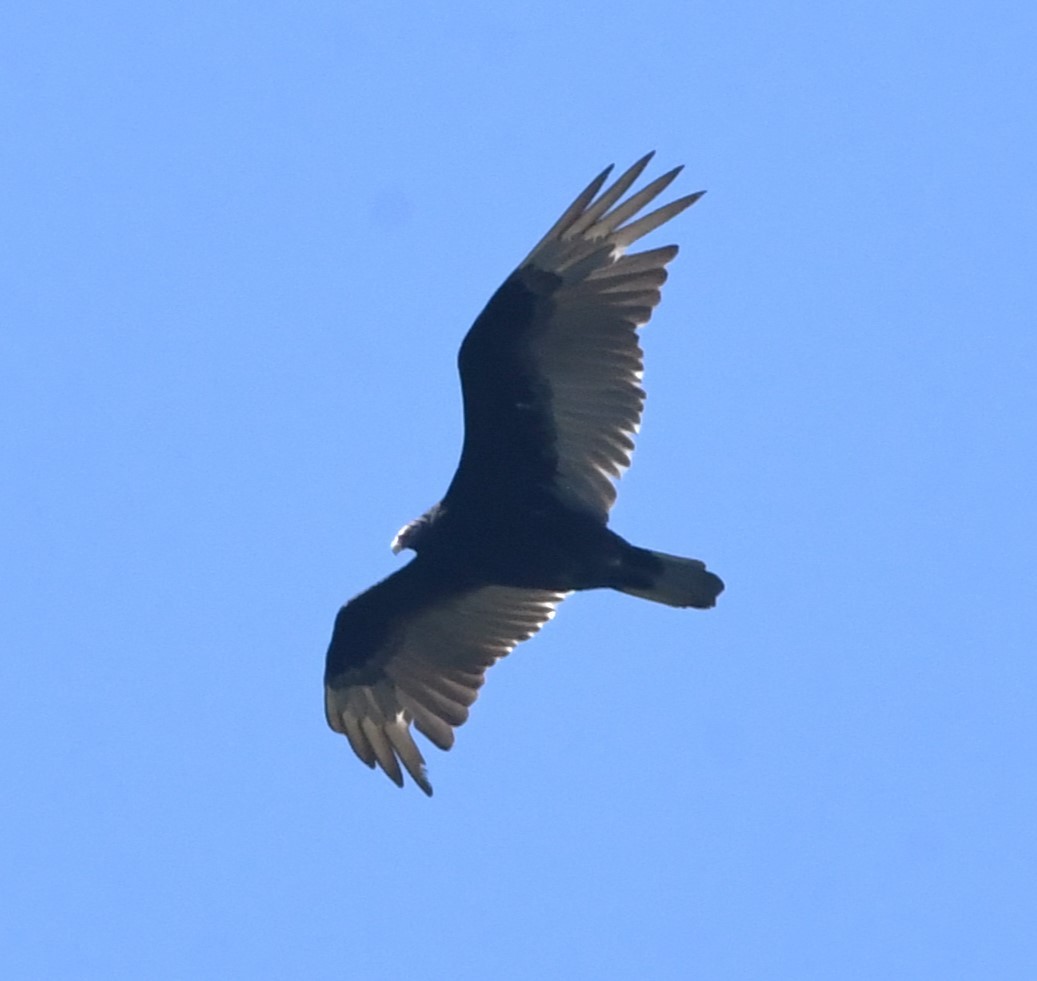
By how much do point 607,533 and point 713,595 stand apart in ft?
1.91

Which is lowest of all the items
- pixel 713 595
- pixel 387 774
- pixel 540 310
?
pixel 387 774

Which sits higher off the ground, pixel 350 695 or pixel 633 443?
pixel 633 443

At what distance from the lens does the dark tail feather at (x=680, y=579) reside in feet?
36.0

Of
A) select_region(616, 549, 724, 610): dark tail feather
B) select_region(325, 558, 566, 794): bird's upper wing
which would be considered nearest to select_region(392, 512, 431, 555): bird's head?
select_region(325, 558, 566, 794): bird's upper wing

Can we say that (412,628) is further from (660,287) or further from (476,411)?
(660,287)

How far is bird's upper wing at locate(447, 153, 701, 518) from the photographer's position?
11.2 m

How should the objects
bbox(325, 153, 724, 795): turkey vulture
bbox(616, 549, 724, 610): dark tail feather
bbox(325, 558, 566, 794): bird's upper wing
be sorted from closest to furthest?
1. bbox(616, 549, 724, 610): dark tail feather
2. bbox(325, 153, 724, 795): turkey vulture
3. bbox(325, 558, 566, 794): bird's upper wing

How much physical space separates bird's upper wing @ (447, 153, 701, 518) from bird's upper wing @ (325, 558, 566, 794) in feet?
2.47

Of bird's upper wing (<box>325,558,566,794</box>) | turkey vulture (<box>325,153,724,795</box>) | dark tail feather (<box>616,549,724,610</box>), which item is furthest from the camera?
bird's upper wing (<box>325,558,566,794</box>)

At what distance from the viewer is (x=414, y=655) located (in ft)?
39.0

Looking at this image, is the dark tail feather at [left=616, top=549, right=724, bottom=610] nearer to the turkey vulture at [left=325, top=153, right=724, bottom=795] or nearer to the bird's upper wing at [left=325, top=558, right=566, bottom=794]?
the turkey vulture at [left=325, top=153, right=724, bottom=795]

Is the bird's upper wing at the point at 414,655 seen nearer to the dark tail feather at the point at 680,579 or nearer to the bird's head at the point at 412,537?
the bird's head at the point at 412,537

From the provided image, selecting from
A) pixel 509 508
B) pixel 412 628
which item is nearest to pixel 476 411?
pixel 509 508

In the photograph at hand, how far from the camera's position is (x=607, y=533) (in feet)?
36.5
